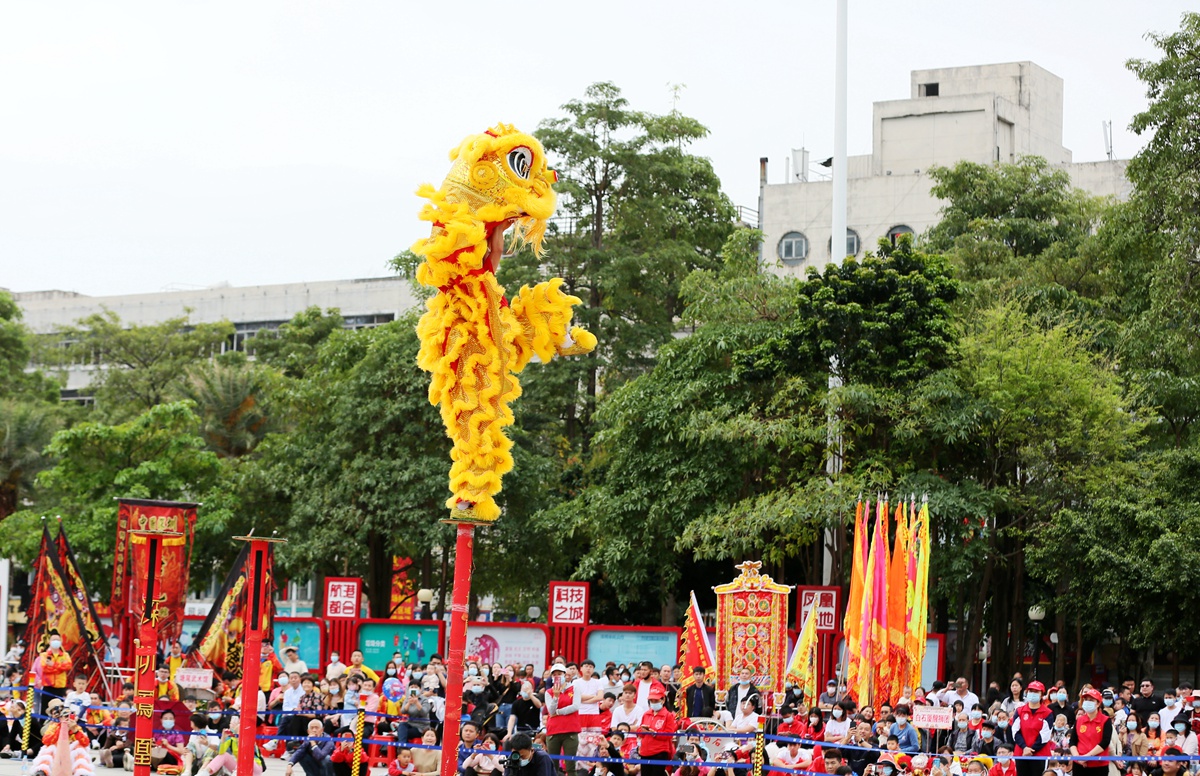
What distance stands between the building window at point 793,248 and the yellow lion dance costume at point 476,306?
39914mm

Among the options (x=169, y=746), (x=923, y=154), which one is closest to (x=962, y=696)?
(x=169, y=746)

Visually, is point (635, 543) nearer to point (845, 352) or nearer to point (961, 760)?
point (845, 352)

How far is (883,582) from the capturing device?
22234 mm

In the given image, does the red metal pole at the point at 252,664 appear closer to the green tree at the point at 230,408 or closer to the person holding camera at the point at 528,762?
the person holding camera at the point at 528,762

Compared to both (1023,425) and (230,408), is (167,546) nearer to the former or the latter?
(1023,425)

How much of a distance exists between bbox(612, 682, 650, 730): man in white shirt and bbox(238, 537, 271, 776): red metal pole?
5.22m

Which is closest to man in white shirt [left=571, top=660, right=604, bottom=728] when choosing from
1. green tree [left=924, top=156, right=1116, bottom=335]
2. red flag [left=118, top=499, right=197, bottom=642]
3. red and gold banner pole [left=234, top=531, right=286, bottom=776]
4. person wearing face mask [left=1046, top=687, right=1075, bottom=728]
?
person wearing face mask [left=1046, top=687, right=1075, bottom=728]

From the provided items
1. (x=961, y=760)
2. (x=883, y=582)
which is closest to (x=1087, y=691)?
(x=961, y=760)

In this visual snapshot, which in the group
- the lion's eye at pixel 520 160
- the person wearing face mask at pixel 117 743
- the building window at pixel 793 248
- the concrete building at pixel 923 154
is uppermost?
the concrete building at pixel 923 154

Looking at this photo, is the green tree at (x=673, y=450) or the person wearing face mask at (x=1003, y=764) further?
the green tree at (x=673, y=450)

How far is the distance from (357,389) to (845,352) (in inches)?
468

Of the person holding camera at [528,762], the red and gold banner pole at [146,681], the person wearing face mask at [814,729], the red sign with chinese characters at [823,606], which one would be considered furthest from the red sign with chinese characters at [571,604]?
the person holding camera at [528,762]

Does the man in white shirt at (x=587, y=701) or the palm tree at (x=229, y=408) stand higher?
the palm tree at (x=229, y=408)

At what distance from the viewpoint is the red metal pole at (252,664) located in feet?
42.9
